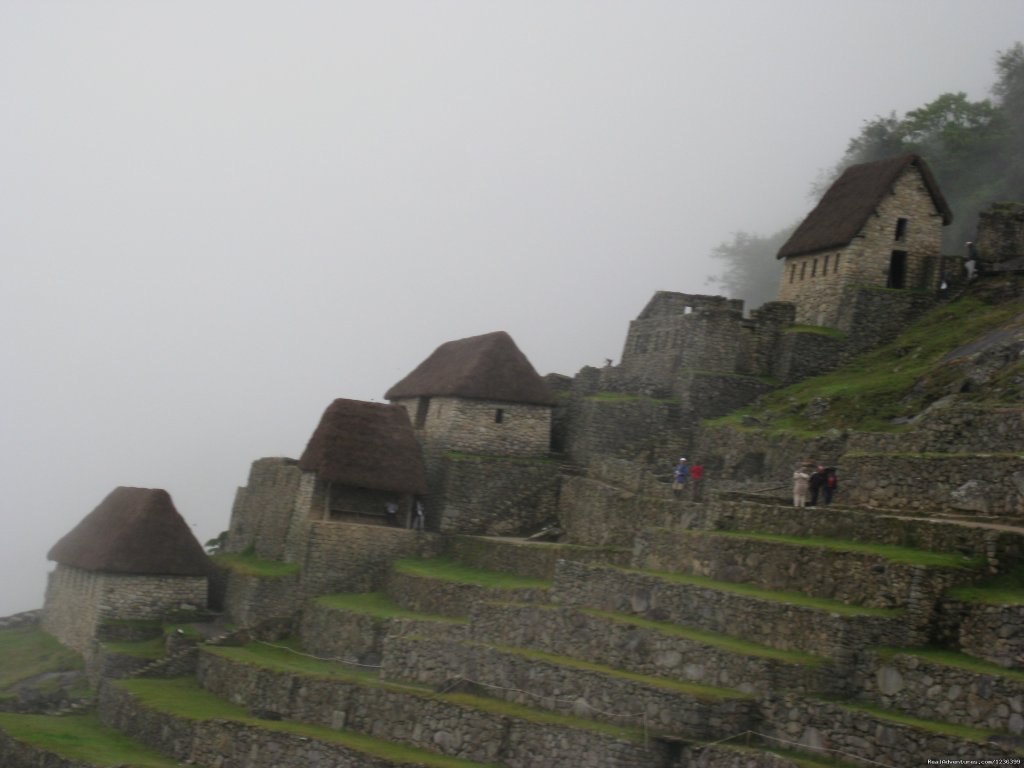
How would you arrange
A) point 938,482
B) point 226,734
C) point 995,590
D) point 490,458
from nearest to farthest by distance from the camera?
point 995,590
point 938,482
point 226,734
point 490,458

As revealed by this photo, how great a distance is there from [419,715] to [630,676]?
4.10 meters

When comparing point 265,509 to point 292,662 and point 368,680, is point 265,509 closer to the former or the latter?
point 292,662

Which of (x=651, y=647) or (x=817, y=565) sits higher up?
(x=817, y=565)

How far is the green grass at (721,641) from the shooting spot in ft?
65.7

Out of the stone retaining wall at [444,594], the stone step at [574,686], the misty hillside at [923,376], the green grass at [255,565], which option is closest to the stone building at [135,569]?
the green grass at [255,565]

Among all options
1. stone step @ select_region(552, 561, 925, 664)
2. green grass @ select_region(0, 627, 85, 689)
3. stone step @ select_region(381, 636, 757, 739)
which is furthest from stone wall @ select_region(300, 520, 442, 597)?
stone step @ select_region(552, 561, 925, 664)

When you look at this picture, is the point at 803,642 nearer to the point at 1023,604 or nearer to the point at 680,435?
the point at 1023,604

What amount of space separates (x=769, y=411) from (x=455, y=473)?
7.51 meters

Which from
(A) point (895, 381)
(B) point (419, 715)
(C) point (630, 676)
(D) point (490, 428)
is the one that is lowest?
(B) point (419, 715)

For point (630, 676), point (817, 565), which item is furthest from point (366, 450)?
point (817, 565)

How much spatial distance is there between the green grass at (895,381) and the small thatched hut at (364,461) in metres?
7.34

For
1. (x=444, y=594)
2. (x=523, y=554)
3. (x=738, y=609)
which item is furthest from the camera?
(x=523, y=554)

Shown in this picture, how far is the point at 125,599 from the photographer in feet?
120

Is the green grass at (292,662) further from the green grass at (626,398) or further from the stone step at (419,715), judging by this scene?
the green grass at (626,398)
